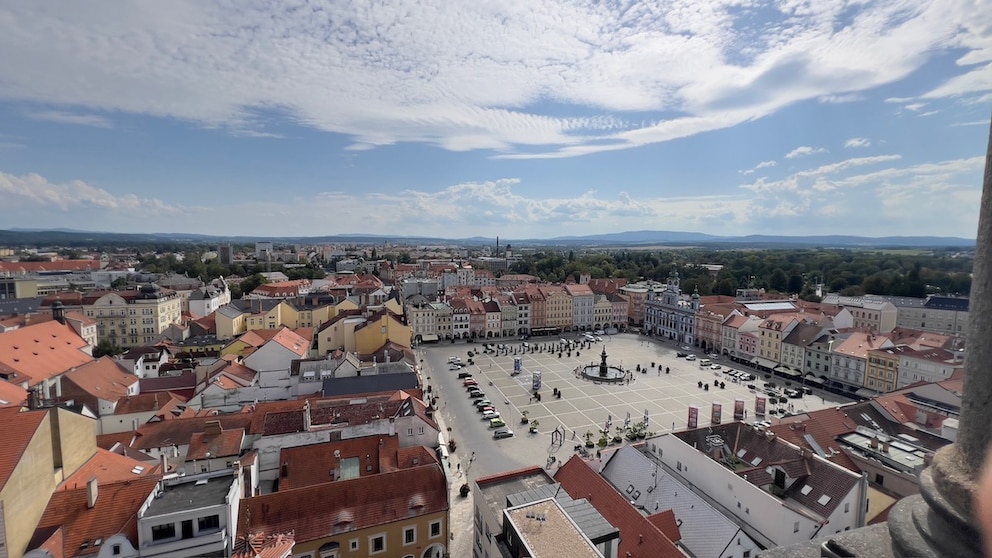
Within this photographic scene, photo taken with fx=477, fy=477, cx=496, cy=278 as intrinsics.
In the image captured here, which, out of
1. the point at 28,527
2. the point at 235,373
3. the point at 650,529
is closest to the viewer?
the point at 28,527

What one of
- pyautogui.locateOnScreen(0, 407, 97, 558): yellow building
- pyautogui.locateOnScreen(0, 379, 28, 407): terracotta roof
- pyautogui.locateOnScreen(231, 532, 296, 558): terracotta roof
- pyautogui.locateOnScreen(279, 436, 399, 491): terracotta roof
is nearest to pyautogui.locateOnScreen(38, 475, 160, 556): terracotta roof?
pyautogui.locateOnScreen(0, 407, 97, 558): yellow building

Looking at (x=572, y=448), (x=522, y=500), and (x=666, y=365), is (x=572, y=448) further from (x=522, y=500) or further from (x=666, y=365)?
(x=666, y=365)

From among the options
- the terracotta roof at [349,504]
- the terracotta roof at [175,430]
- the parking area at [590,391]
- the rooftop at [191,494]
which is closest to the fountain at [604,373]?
the parking area at [590,391]

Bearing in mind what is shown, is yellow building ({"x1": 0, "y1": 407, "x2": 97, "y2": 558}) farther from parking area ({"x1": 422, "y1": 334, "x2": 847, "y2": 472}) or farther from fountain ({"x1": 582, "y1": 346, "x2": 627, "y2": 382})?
fountain ({"x1": 582, "y1": 346, "x2": 627, "y2": 382})

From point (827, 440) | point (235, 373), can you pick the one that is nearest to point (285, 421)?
point (235, 373)

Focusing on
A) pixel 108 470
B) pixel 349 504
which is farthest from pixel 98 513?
pixel 349 504

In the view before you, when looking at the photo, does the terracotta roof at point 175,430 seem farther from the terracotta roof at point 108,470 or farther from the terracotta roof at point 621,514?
the terracotta roof at point 621,514
